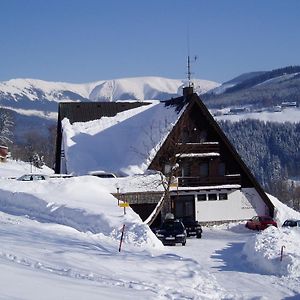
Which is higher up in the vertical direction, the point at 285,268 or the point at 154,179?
the point at 154,179

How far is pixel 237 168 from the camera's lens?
3981cm

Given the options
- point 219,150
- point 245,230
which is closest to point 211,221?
point 245,230

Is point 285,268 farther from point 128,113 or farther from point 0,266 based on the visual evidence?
point 128,113

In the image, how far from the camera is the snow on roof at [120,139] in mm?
38906

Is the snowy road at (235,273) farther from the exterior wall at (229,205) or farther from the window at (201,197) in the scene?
the window at (201,197)

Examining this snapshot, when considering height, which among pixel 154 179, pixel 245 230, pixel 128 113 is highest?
pixel 128 113

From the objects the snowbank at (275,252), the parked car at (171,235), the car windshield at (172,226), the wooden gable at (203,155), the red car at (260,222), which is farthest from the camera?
the wooden gable at (203,155)

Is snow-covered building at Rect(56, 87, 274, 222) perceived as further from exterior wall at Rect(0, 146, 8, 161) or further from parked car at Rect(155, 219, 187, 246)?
exterior wall at Rect(0, 146, 8, 161)

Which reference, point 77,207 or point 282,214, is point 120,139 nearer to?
point 282,214

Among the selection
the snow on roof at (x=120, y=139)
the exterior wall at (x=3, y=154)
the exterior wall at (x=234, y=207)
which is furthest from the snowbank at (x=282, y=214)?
the exterior wall at (x=3, y=154)

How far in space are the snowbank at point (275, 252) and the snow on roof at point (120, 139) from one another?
1428cm

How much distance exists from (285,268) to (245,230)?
18221mm

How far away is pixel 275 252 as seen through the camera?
2147cm

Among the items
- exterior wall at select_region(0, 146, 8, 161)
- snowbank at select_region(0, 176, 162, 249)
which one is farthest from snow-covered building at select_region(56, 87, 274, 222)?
exterior wall at select_region(0, 146, 8, 161)
